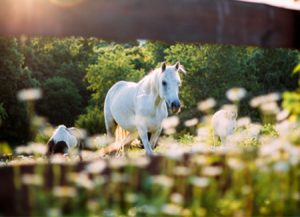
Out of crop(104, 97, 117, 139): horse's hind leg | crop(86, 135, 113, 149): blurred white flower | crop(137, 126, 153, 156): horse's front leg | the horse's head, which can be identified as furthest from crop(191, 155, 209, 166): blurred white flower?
crop(104, 97, 117, 139): horse's hind leg

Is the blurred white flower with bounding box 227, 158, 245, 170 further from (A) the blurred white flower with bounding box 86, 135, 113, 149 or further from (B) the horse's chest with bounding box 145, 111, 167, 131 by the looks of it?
(B) the horse's chest with bounding box 145, 111, 167, 131

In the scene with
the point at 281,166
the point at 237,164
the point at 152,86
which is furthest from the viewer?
the point at 152,86

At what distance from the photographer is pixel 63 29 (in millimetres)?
2650

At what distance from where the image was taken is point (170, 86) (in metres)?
10.0

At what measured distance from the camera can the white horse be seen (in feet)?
33.1

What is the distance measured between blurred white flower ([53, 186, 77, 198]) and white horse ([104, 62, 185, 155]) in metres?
6.81

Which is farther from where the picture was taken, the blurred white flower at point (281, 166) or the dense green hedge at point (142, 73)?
the dense green hedge at point (142, 73)

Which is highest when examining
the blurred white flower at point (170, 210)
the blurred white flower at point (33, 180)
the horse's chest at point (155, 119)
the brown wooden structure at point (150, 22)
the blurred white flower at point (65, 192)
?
the brown wooden structure at point (150, 22)

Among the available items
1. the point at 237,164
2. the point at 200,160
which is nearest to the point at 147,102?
the point at 200,160

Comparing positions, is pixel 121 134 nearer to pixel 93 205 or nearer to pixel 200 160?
pixel 200 160

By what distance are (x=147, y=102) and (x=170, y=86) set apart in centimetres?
116

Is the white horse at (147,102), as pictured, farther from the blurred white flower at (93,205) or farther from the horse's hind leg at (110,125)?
the blurred white flower at (93,205)

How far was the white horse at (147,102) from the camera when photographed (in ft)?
33.1

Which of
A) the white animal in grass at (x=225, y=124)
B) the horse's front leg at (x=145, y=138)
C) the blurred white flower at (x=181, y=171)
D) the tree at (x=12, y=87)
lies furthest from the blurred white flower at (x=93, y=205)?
the tree at (x=12, y=87)
